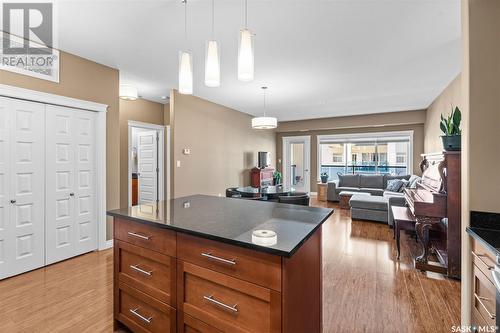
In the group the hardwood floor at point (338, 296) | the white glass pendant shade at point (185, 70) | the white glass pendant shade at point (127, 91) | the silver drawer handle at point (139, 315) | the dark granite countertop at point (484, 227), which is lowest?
the hardwood floor at point (338, 296)

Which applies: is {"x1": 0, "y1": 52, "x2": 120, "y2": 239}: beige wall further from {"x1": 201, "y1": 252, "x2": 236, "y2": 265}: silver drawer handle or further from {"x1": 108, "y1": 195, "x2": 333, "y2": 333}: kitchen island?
{"x1": 201, "y1": 252, "x2": 236, "y2": 265}: silver drawer handle

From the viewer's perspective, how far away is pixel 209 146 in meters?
5.64

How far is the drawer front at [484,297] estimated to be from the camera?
124 centimetres

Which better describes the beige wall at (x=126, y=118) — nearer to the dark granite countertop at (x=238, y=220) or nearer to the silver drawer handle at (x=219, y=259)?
the dark granite countertop at (x=238, y=220)

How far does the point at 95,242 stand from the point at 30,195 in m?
1.06

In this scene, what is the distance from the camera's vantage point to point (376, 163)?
7746 millimetres

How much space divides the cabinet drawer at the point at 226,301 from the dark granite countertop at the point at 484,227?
1.26m

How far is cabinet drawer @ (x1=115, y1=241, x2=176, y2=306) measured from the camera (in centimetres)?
147

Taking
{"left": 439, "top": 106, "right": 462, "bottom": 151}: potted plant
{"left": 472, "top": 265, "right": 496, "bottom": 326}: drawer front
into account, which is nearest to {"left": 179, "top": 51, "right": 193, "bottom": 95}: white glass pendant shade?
{"left": 472, "top": 265, "right": 496, "bottom": 326}: drawer front

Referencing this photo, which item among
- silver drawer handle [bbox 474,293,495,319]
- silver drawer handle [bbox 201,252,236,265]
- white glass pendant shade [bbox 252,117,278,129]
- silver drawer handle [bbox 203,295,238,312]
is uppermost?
white glass pendant shade [bbox 252,117,278,129]

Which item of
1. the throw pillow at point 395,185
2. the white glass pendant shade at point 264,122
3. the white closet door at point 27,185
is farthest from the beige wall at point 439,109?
the white closet door at point 27,185

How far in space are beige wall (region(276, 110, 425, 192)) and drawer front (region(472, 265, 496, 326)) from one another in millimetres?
Result: 6245

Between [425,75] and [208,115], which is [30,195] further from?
[425,75]

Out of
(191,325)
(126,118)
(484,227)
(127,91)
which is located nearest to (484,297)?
(484,227)
